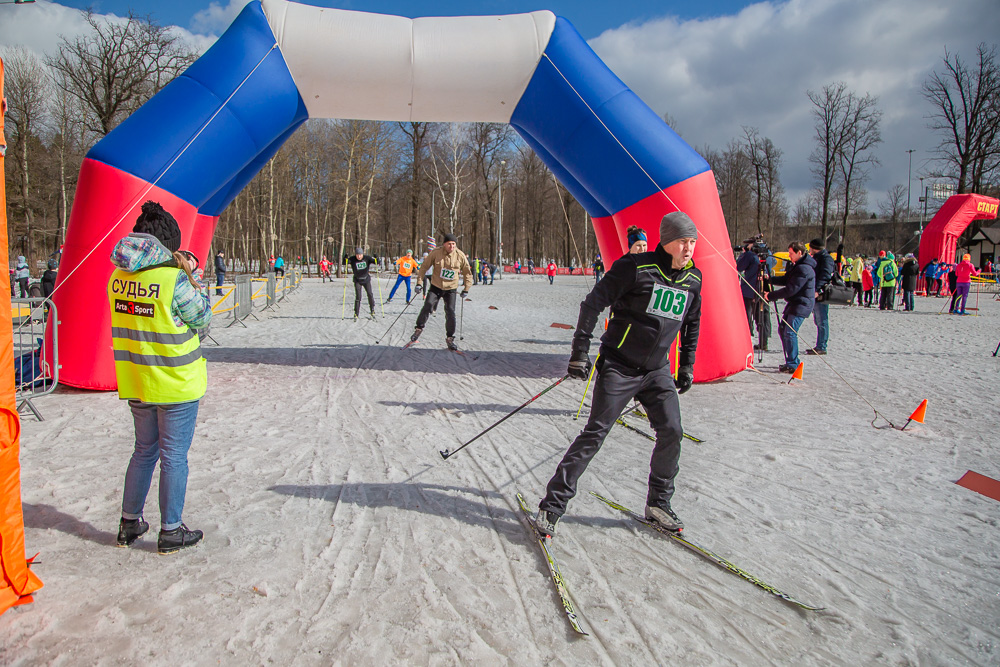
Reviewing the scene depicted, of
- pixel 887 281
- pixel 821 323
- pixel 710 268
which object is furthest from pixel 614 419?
pixel 887 281

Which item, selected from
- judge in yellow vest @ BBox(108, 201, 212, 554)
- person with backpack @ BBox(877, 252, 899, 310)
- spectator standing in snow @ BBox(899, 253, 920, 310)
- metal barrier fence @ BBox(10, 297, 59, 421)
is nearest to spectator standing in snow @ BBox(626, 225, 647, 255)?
judge in yellow vest @ BBox(108, 201, 212, 554)

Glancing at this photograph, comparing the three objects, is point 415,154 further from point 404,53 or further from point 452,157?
point 404,53

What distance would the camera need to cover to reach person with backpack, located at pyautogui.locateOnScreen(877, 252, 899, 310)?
17.4m

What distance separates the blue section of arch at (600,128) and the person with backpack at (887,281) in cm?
1390

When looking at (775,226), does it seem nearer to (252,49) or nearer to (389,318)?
(389,318)

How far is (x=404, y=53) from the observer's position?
727 centimetres

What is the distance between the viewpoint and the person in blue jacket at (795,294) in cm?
812

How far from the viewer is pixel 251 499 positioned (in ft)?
12.5

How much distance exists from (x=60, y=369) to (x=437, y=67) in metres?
5.62

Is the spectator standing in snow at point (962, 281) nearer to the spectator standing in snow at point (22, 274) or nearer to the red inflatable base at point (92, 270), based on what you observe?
the red inflatable base at point (92, 270)

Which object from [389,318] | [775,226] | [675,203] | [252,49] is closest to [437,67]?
[252,49]

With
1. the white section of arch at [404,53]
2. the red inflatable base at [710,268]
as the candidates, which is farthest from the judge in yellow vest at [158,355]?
the red inflatable base at [710,268]

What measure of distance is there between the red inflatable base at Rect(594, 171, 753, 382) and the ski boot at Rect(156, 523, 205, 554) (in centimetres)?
548

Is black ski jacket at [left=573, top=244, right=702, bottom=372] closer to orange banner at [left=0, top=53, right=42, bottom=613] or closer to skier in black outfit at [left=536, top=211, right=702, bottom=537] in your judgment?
skier in black outfit at [left=536, top=211, right=702, bottom=537]
